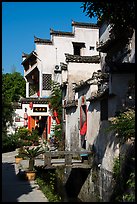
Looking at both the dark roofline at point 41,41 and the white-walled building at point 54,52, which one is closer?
the white-walled building at point 54,52

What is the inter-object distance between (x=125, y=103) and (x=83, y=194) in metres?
4.39

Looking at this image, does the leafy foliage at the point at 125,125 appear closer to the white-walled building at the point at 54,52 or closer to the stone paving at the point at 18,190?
the stone paving at the point at 18,190

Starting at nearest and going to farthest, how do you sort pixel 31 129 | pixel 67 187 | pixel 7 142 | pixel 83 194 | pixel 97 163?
1. pixel 97 163
2. pixel 83 194
3. pixel 67 187
4. pixel 7 142
5. pixel 31 129

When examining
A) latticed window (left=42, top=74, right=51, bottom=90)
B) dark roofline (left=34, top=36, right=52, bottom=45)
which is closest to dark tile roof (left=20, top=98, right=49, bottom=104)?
latticed window (left=42, top=74, right=51, bottom=90)

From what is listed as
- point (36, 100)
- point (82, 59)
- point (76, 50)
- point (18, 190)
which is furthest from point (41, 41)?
point (18, 190)

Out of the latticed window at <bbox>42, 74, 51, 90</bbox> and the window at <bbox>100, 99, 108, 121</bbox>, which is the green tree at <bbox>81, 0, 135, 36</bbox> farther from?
the latticed window at <bbox>42, 74, 51, 90</bbox>

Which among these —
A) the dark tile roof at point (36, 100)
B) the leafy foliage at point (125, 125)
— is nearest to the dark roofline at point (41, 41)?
the dark tile roof at point (36, 100)

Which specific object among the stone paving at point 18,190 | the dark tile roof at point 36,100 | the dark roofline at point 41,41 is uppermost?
the dark roofline at point 41,41

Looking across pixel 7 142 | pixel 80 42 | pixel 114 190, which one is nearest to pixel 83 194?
pixel 114 190

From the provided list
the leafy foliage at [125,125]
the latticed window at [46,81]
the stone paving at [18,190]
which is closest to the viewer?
the leafy foliage at [125,125]

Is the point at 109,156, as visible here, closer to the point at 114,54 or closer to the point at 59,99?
the point at 114,54

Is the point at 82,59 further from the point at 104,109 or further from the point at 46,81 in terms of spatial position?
the point at 46,81

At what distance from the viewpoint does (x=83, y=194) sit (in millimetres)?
11375

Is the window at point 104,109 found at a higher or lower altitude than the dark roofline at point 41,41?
lower
